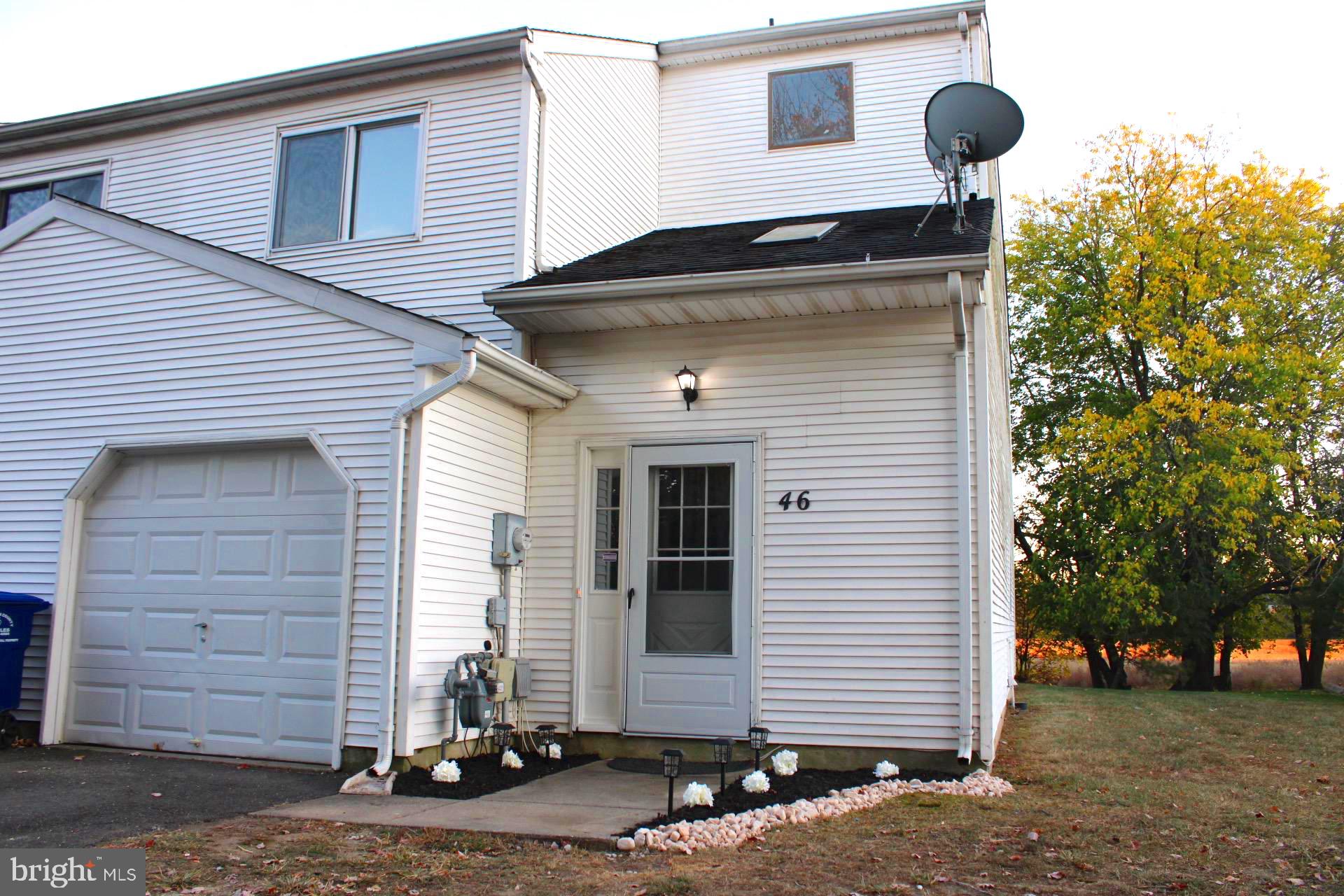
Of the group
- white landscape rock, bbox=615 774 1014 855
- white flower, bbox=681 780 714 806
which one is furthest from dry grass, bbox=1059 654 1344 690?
white flower, bbox=681 780 714 806

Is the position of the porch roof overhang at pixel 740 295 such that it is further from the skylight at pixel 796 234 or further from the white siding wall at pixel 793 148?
the white siding wall at pixel 793 148

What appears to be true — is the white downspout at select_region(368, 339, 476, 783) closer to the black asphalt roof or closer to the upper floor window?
the black asphalt roof

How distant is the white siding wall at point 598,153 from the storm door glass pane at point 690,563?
2.36 metres

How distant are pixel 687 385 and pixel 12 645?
16.7ft

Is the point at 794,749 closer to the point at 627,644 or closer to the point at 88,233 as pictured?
the point at 627,644

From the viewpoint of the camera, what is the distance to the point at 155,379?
7.43m

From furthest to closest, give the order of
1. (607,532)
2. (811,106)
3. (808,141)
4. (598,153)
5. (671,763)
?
1. (811,106)
2. (808,141)
3. (598,153)
4. (607,532)
5. (671,763)

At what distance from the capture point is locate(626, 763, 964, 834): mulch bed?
5.24m

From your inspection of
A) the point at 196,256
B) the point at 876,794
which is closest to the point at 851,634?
the point at 876,794

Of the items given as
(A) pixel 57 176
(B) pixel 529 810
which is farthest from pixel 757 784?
(A) pixel 57 176

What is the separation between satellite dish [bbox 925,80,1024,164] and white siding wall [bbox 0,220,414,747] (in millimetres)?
4548

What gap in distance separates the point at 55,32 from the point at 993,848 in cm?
1759

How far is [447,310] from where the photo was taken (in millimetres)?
8305

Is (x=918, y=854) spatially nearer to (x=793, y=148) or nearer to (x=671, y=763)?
(x=671, y=763)
